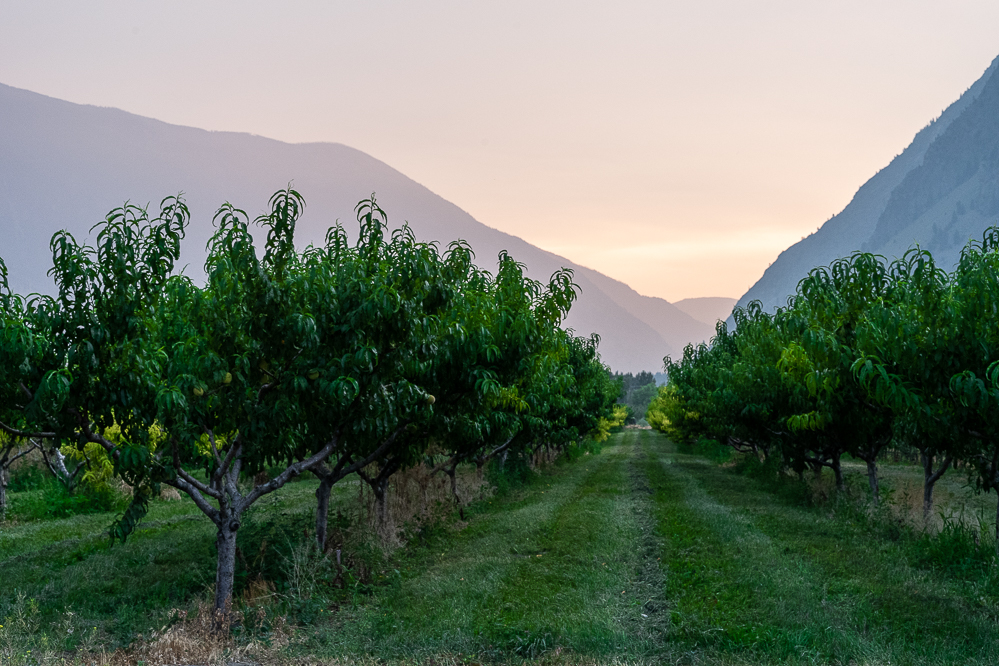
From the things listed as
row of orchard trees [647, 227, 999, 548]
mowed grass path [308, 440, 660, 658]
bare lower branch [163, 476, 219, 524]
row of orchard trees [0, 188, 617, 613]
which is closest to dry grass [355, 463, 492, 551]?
mowed grass path [308, 440, 660, 658]

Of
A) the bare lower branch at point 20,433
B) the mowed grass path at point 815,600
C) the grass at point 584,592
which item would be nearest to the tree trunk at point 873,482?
the grass at point 584,592

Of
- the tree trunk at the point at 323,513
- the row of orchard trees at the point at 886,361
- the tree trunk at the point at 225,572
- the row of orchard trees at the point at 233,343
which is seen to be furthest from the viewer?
the tree trunk at the point at 323,513

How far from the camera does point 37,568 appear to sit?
13953mm

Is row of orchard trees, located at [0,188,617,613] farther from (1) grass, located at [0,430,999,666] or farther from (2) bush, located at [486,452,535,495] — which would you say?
(2) bush, located at [486,452,535,495]

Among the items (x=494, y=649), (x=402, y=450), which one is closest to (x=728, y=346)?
Answer: (x=402, y=450)

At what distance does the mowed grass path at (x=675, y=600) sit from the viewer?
864 centimetres

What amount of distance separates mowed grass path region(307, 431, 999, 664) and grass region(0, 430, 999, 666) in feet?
0.13

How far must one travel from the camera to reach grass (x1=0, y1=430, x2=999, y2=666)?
8695 mm

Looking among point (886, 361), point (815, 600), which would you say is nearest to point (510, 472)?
point (815, 600)

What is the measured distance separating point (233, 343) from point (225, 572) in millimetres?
3243

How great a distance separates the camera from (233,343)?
9.02 meters

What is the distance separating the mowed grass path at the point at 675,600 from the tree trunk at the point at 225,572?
1341mm

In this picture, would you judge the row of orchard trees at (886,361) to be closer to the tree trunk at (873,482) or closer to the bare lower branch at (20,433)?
the tree trunk at (873,482)

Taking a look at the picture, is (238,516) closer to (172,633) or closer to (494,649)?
(172,633)
